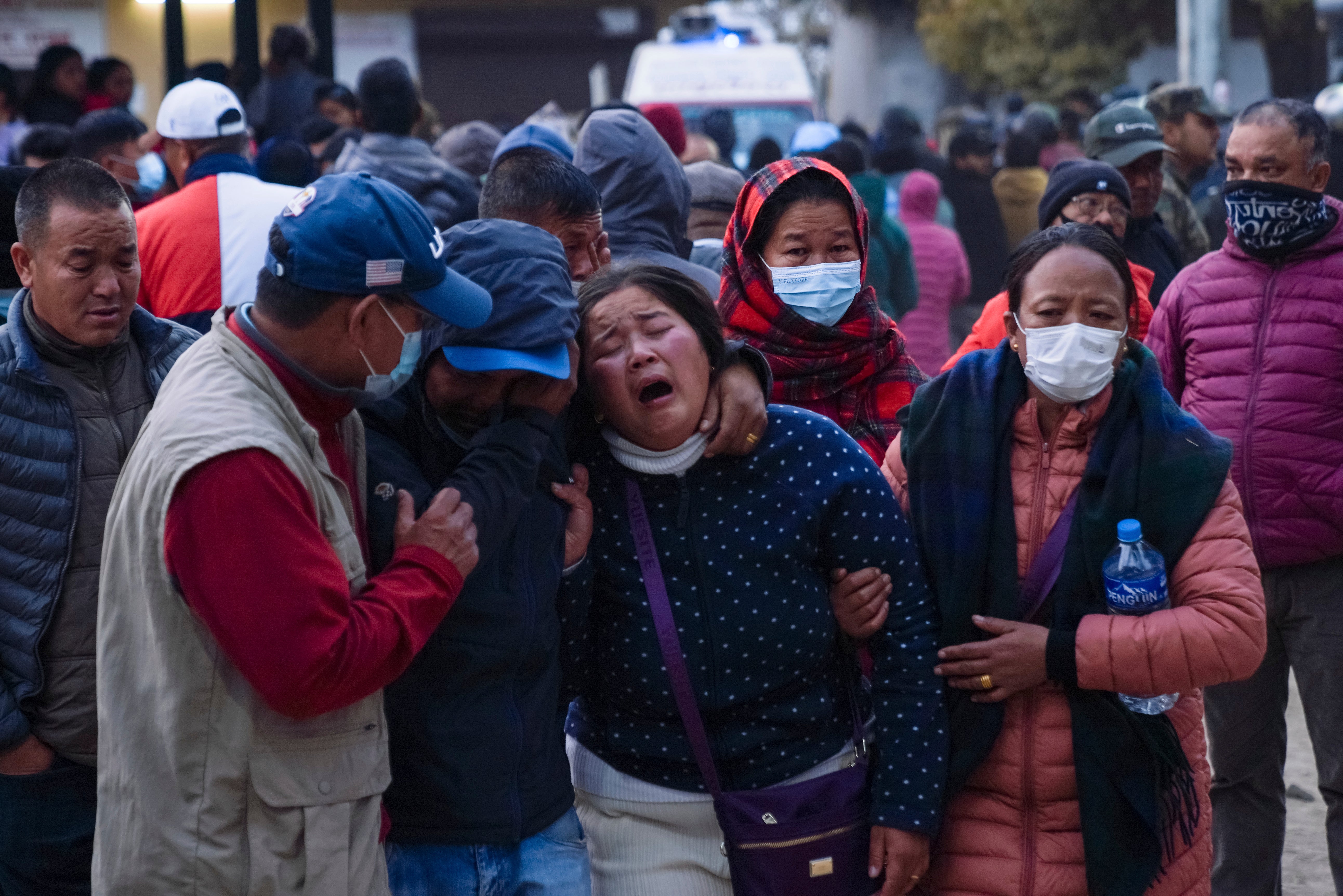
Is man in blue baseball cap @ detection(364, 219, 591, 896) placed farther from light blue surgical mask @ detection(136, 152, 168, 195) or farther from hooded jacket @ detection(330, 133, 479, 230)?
light blue surgical mask @ detection(136, 152, 168, 195)

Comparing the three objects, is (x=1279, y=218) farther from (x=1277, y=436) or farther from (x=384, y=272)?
(x=384, y=272)

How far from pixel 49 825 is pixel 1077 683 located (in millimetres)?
2129

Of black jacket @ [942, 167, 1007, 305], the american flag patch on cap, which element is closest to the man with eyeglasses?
the american flag patch on cap

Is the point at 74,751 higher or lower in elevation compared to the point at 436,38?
lower

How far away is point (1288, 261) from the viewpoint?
4031mm

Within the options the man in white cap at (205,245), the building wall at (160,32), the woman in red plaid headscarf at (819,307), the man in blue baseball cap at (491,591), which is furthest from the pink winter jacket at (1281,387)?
the building wall at (160,32)

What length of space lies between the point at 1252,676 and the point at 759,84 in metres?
9.10

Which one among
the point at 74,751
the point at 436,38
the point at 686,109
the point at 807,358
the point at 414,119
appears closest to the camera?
the point at 74,751

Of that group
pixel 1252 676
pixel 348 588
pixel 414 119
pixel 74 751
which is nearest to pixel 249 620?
pixel 348 588

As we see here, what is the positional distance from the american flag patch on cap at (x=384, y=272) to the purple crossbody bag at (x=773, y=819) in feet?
2.13

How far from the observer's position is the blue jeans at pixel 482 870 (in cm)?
229

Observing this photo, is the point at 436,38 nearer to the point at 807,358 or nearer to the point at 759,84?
the point at 759,84

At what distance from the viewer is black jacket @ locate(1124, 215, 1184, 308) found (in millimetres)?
5449

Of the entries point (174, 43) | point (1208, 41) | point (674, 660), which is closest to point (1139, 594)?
point (674, 660)
